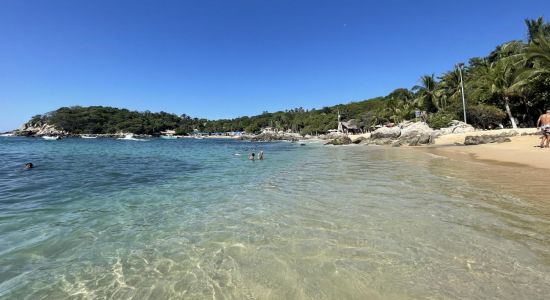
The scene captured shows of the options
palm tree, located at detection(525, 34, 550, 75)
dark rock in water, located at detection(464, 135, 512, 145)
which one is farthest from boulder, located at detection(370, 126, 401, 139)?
palm tree, located at detection(525, 34, 550, 75)

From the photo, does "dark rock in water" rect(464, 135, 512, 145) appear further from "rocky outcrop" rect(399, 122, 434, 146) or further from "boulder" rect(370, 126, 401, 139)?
"boulder" rect(370, 126, 401, 139)

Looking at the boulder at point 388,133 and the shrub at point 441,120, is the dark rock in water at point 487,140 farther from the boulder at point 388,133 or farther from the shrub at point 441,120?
the boulder at point 388,133

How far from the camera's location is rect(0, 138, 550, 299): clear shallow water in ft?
12.9

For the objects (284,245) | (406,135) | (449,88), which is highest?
(449,88)

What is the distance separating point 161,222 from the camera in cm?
704

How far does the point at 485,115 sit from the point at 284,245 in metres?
46.2

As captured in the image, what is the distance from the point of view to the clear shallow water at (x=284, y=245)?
393 centimetres

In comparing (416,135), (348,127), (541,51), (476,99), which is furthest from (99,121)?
(541,51)

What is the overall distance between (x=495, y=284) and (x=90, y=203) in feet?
31.9

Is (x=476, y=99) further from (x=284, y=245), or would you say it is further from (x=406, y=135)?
(x=284, y=245)

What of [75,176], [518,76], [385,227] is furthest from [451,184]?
[518,76]

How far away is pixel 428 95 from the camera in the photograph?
188 feet

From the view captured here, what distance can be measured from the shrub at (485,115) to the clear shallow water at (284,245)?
125 ft

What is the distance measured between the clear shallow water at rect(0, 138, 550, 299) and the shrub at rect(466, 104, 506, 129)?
38.0m
